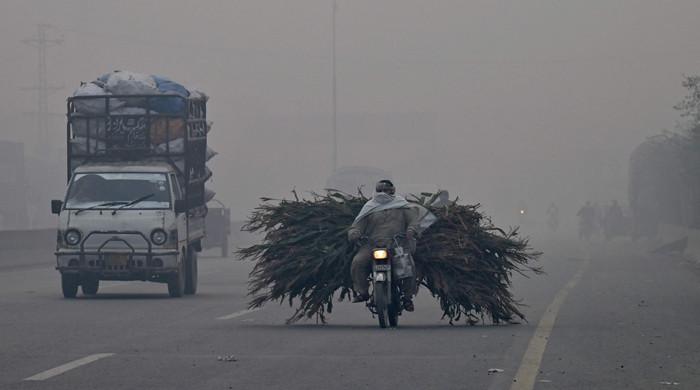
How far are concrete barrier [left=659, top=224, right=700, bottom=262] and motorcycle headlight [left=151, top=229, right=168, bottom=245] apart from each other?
2071cm

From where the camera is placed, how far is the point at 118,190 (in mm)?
21984

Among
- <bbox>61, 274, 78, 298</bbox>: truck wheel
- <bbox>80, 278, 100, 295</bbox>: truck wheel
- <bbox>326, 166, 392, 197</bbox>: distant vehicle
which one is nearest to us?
<bbox>61, 274, 78, 298</bbox>: truck wheel

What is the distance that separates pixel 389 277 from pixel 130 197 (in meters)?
7.85

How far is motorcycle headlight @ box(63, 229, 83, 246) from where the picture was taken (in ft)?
69.1

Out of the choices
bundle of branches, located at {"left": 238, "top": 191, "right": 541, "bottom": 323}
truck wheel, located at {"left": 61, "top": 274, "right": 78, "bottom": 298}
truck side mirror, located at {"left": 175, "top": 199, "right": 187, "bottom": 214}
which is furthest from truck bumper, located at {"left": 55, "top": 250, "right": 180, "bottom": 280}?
bundle of branches, located at {"left": 238, "top": 191, "right": 541, "bottom": 323}

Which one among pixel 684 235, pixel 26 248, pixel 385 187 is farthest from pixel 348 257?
pixel 684 235

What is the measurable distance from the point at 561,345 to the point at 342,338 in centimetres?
230

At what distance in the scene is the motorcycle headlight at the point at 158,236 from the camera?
69.5 feet

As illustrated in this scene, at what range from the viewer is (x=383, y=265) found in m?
15.1

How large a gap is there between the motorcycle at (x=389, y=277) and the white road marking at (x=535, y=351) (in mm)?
1573

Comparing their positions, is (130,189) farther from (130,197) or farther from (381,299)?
(381,299)

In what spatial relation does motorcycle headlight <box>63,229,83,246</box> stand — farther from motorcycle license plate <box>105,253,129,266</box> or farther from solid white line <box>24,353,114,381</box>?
solid white line <box>24,353,114,381</box>

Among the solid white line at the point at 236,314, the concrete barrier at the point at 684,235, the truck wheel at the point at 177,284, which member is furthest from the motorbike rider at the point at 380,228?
the concrete barrier at the point at 684,235

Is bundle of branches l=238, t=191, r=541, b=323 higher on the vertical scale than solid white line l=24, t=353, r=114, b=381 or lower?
higher
